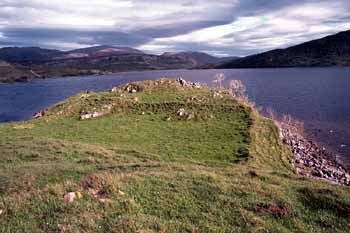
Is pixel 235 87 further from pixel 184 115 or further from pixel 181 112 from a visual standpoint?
pixel 184 115

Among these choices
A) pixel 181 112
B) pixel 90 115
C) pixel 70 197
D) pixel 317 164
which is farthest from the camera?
pixel 90 115

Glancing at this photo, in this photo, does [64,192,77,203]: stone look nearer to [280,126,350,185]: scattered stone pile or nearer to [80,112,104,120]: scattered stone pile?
[280,126,350,185]: scattered stone pile

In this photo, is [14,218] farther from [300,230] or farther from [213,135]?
[213,135]

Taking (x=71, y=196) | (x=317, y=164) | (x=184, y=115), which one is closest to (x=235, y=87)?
(x=184, y=115)

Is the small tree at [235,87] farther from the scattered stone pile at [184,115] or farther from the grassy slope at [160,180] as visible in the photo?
the grassy slope at [160,180]

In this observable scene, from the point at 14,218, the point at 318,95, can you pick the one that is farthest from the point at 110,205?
the point at 318,95

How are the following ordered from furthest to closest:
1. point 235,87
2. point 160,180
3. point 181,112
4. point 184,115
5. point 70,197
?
point 235,87
point 181,112
point 184,115
point 160,180
point 70,197

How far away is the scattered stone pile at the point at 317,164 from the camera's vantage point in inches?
1099

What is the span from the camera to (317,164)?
1245 inches

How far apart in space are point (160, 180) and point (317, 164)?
69.8 feet

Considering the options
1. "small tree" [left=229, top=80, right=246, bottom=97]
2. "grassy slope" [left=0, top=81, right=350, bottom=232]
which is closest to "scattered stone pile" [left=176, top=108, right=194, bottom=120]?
"grassy slope" [left=0, top=81, right=350, bottom=232]

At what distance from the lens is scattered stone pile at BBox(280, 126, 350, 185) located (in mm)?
27922

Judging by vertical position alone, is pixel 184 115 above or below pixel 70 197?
below

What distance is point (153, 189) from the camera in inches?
555
